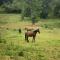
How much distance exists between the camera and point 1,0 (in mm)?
69125

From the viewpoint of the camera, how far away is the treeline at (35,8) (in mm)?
37312

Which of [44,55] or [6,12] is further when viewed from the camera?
[6,12]

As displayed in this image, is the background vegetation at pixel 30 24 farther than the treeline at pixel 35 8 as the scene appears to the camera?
No

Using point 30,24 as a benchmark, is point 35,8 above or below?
above

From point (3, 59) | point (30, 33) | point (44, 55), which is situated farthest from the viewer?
point (30, 33)

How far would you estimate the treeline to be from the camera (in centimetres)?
3731

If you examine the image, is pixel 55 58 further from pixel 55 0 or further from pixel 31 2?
pixel 55 0

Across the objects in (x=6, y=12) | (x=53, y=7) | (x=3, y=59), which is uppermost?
(x=3, y=59)

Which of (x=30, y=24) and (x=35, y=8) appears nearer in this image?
(x=35, y=8)

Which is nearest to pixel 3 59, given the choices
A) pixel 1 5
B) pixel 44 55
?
pixel 44 55

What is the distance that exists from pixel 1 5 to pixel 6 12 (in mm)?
4732

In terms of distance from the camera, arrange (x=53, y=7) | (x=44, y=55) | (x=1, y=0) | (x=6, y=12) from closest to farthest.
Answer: (x=44, y=55) → (x=53, y=7) → (x=6, y=12) → (x=1, y=0)

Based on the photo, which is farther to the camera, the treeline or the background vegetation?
the treeline

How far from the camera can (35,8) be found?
37.2 m
